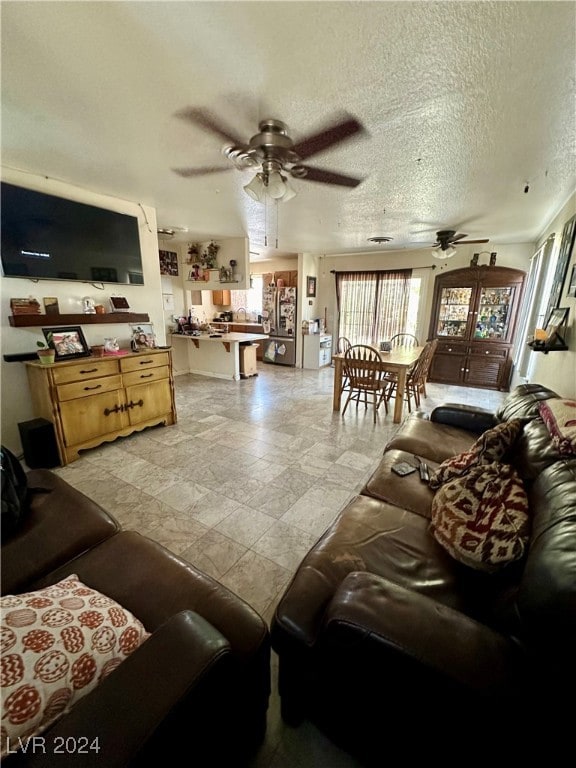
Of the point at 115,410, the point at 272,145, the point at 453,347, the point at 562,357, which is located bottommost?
the point at 115,410

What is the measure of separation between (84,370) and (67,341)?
36cm

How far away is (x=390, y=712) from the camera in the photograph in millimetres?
800

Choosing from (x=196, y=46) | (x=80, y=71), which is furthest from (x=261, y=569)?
(x=80, y=71)

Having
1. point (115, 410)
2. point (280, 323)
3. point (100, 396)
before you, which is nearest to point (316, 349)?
point (280, 323)

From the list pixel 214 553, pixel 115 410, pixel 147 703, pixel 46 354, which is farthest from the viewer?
pixel 115 410

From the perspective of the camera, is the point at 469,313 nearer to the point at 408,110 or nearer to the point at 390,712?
the point at 408,110

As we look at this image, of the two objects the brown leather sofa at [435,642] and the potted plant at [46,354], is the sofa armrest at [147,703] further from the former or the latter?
the potted plant at [46,354]

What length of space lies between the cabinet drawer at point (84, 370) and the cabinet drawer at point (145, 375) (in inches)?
5.8

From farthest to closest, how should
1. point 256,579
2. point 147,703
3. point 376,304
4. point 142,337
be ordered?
point 376,304 → point 142,337 → point 256,579 → point 147,703

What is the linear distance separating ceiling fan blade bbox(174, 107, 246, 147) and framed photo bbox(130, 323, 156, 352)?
2.20 meters

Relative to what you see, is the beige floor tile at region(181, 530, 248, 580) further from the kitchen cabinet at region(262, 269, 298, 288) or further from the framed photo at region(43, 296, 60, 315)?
the kitchen cabinet at region(262, 269, 298, 288)

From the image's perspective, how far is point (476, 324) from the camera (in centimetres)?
521

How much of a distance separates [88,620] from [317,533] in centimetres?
Result: 141

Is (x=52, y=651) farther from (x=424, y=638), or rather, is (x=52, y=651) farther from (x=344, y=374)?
(x=344, y=374)
